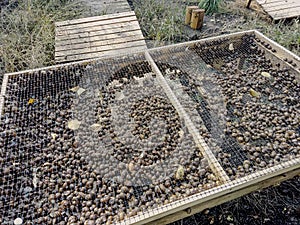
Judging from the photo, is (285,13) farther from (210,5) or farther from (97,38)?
(97,38)

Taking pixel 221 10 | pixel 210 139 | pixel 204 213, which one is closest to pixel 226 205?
pixel 204 213

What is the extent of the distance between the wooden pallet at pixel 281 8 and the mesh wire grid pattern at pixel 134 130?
69.0 inches

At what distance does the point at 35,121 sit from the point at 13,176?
59 centimetres

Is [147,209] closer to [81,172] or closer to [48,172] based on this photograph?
[81,172]

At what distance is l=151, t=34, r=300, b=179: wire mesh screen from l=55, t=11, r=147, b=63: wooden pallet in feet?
1.95

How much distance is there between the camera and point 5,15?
172 inches

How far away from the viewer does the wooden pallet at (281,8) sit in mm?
4625

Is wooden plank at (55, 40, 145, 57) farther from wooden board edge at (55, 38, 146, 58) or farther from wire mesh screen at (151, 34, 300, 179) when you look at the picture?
wire mesh screen at (151, 34, 300, 179)

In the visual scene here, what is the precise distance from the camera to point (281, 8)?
4.77 meters

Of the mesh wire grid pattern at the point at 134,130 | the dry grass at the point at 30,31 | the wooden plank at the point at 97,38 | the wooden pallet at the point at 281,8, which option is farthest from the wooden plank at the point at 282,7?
the dry grass at the point at 30,31

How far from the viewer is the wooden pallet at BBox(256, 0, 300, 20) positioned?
4625 millimetres

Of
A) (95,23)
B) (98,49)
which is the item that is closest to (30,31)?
(95,23)

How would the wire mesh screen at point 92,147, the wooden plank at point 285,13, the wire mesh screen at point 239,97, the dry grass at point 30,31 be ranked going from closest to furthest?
the wire mesh screen at point 92,147 < the wire mesh screen at point 239,97 < the dry grass at point 30,31 < the wooden plank at point 285,13

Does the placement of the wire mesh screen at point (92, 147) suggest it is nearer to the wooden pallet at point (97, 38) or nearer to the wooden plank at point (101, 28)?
the wooden pallet at point (97, 38)
